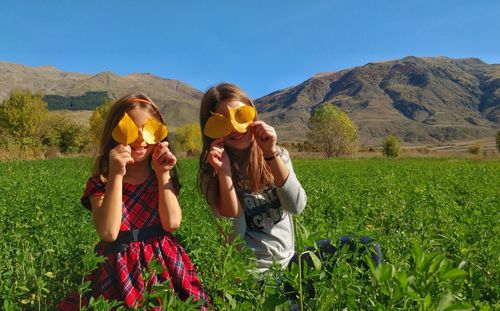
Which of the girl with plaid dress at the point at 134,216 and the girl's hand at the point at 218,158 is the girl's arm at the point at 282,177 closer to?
the girl's hand at the point at 218,158

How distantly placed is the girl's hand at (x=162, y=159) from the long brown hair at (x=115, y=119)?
297 millimetres

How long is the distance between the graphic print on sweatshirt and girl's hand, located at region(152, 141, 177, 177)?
2.12 feet

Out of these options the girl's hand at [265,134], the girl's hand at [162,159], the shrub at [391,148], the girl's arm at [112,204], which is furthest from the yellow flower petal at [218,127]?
the shrub at [391,148]

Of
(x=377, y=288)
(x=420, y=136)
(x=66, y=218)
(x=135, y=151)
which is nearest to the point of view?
(x=377, y=288)

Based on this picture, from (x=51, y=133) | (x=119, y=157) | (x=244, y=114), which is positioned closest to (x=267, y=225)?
(x=244, y=114)

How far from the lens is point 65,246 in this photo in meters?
3.56

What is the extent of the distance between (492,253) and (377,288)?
136 centimetres

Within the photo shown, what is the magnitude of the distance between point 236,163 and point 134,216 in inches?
28.3

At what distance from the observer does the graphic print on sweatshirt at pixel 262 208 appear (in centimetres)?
281

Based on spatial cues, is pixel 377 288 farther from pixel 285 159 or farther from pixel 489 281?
pixel 285 159

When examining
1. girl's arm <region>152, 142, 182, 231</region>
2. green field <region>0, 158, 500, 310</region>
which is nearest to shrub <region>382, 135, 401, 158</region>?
green field <region>0, 158, 500, 310</region>

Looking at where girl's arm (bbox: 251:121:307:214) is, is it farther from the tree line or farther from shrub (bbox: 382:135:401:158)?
shrub (bbox: 382:135:401:158)

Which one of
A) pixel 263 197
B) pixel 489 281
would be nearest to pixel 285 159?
pixel 263 197

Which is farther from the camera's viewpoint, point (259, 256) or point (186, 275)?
point (259, 256)
